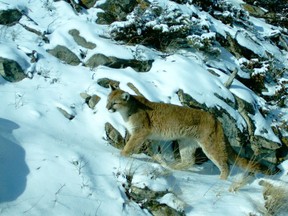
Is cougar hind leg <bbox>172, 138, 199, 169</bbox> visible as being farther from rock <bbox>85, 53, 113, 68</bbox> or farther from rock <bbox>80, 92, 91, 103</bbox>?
rock <bbox>85, 53, 113, 68</bbox>

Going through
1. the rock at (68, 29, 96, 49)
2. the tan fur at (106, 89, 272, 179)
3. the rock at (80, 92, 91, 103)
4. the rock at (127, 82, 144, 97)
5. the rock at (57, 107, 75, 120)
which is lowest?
the rock at (80, 92, 91, 103)

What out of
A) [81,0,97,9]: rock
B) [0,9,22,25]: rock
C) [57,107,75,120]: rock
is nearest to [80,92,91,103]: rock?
[57,107,75,120]: rock

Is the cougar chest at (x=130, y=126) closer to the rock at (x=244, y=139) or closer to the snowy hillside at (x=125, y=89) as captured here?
the snowy hillside at (x=125, y=89)

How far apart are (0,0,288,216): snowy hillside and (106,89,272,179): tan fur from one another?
343mm

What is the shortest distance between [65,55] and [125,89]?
1849 millimetres

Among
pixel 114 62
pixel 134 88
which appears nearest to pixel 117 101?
pixel 134 88

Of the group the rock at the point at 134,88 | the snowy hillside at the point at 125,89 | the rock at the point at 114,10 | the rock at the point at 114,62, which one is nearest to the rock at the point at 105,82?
the snowy hillside at the point at 125,89

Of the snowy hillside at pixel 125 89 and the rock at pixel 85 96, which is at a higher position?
the snowy hillside at pixel 125 89

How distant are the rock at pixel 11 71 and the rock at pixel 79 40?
1880mm

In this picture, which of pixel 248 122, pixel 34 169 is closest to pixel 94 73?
pixel 248 122

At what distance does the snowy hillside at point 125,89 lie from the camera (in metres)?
5.59

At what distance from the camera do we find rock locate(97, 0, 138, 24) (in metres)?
11.5

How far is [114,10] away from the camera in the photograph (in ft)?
39.0

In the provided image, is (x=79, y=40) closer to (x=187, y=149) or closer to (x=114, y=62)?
(x=114, y=62)
